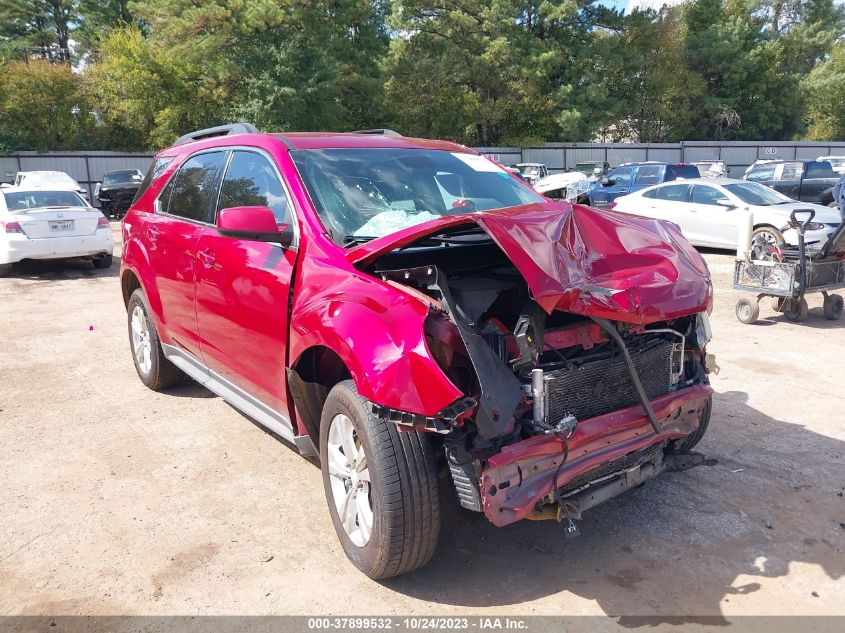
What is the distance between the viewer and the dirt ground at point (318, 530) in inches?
122

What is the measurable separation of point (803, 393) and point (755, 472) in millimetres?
1854

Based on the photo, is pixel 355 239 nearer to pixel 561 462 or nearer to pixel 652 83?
pixel 561 462

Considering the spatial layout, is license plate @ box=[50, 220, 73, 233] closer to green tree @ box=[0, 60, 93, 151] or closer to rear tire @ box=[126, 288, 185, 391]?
rear tire @ box=[126, 288, 185, 391]

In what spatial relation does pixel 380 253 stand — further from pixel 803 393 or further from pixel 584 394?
pixel 803 393

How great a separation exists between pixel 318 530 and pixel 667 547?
5.83 ft

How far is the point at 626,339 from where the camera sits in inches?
134

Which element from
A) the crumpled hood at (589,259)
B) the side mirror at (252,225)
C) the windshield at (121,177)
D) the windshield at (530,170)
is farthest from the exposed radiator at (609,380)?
the windshield at (121,177)

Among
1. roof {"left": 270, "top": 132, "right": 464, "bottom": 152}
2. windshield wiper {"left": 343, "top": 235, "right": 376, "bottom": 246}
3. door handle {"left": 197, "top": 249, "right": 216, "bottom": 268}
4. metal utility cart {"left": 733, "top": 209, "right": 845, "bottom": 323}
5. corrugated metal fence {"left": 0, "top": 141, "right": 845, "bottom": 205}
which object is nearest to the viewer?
windshield wiper {"left": 343, "top": 235, "right": 376, "bottom": 246}

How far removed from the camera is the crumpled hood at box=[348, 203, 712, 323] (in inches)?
112

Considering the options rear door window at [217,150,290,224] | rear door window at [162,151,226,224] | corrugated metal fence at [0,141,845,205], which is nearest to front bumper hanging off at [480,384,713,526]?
rear door window at [217,150,290,224]

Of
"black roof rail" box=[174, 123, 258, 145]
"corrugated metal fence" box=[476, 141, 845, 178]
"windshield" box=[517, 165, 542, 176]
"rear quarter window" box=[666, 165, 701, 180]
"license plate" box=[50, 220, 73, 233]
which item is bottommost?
"license plate" box=[50, 220, 73, 233]

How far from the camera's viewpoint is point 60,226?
39.2 ft

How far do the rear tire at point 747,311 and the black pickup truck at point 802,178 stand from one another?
12.1 meters

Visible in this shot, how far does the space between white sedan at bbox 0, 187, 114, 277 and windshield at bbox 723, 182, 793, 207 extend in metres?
11.9
